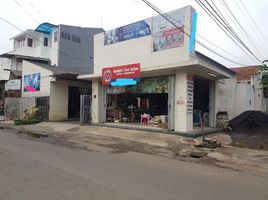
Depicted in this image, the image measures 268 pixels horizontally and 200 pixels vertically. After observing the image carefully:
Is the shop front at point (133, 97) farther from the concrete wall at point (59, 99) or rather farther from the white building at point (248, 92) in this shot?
the white building at point (248, 92)

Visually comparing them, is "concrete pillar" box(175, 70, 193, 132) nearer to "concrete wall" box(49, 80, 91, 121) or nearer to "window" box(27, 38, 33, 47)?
"concrete wall" box(49, 80, 91, 121)

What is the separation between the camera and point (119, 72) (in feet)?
62.8

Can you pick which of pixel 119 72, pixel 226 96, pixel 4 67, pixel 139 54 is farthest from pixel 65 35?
pixel 226 96

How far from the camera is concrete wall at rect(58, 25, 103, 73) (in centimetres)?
4125

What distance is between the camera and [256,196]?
635 cm

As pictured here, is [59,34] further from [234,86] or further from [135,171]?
[135,171]

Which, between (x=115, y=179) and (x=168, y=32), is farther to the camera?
(x=168, y=32)

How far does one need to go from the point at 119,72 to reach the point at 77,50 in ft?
82.8

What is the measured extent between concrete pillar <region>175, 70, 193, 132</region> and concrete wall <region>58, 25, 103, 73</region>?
999 inches

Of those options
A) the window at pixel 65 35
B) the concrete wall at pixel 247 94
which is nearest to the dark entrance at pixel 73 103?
the concrete wall at pixel 247 94

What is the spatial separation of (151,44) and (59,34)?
2587 centimetres

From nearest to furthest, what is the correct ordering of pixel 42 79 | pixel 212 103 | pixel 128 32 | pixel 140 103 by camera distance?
pixel 128 32 → pixel 212 103 → pixel 140 103 → pixel 42 79

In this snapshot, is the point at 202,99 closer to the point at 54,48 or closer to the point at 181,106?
the point at 181,106

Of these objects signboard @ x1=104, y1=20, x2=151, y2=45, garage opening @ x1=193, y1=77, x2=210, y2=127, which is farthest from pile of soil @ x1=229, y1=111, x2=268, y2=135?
signboard @ x1=104, y1=20, x2=151, y2=45
